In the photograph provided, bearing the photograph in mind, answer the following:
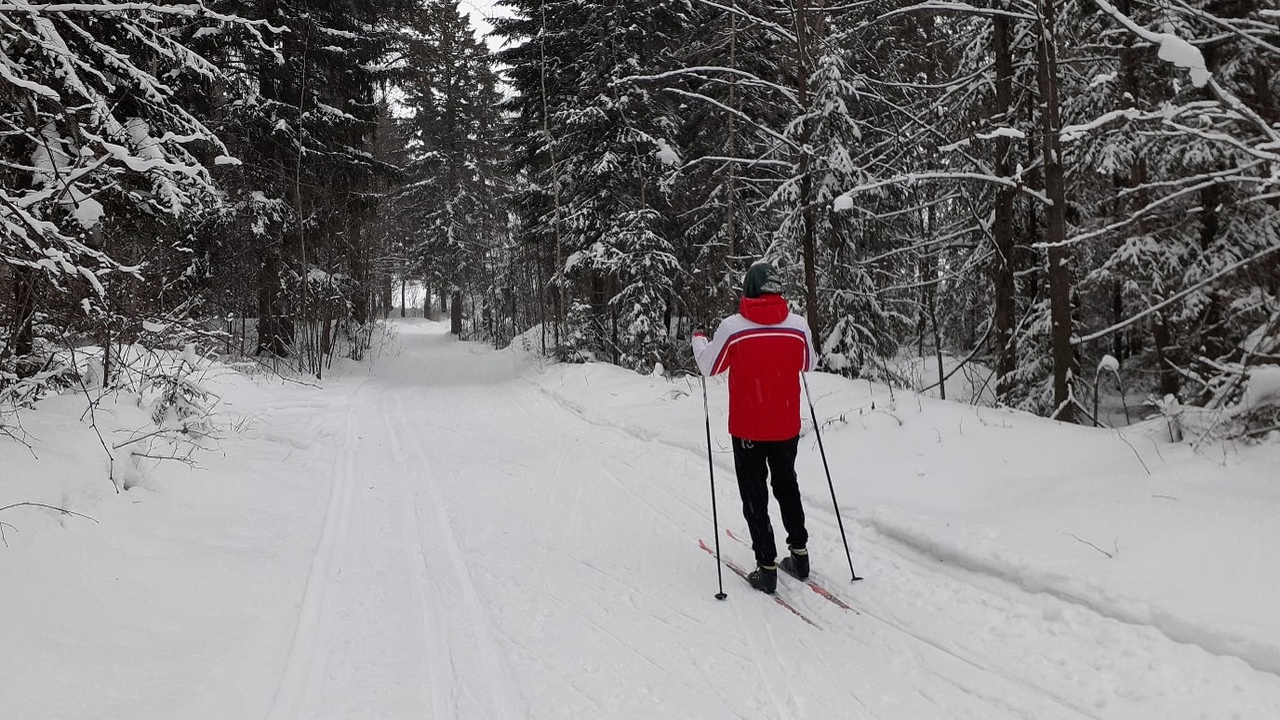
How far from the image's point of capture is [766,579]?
420 centimetres

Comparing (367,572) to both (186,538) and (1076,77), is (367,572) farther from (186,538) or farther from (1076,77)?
(1076,77)

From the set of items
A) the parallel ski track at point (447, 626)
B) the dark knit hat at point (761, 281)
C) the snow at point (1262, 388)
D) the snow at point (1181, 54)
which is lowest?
the parallel ski track at point (447, 626)

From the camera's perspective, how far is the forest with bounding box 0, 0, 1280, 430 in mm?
4676

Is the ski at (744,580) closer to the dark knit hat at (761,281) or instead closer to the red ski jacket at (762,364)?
the red ski jacket at (762,364)

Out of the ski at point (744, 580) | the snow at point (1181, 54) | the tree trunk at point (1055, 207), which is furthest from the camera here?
the tree trunk at point (1055, 207)

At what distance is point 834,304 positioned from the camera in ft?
42.9

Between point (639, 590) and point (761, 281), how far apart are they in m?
2.16

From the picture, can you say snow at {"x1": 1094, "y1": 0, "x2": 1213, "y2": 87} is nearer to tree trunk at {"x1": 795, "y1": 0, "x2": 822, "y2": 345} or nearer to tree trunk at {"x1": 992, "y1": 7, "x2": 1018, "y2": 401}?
tree trunk at {"x1": 992, "y1": 7, "x2": 1018, "y2": 401}

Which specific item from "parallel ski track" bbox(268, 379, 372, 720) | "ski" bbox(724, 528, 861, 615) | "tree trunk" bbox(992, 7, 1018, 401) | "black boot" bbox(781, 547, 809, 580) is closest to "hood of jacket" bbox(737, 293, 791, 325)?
"black boot" bbox(781, 547, 809, 580)

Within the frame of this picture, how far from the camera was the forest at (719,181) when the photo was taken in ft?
15.3

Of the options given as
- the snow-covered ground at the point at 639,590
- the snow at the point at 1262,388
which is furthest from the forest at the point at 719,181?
the snow-covered ground at the point at 639,590

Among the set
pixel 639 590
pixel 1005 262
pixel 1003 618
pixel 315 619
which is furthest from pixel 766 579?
pixel 1005 262

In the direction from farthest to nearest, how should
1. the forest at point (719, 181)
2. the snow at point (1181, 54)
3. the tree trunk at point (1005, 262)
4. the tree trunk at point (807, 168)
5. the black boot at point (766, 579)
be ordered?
the tree trunk at point (807, 168) → the tree trunk at point (1005, 262) → the forest at point (719, 181) → the black boot at point (766, 579) → the snow at point (1181, 54)

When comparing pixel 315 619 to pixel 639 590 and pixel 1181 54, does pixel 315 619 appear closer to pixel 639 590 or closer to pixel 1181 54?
pixel 639 590
